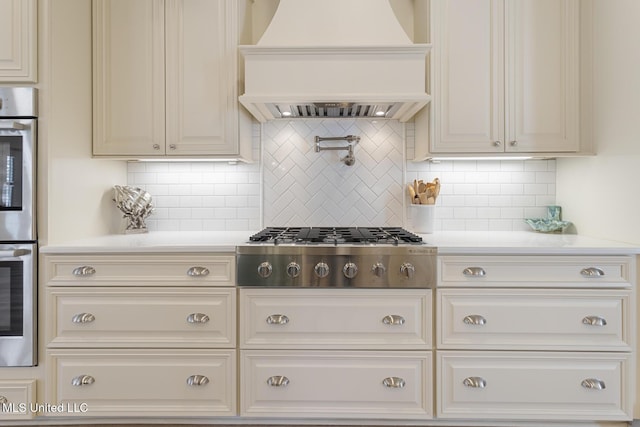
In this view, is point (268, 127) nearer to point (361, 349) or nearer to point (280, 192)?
point (280, 192)

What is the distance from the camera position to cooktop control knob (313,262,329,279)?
188cm

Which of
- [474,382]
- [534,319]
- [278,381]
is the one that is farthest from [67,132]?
[534,319]

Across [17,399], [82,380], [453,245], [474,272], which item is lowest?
[17,399]

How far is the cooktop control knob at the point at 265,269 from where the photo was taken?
1.89 m

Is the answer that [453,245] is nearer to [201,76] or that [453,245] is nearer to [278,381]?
[278,381]

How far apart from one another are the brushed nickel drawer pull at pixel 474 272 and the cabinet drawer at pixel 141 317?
3.77 feet

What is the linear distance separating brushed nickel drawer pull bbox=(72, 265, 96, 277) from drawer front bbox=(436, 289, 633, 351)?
1.72 meters

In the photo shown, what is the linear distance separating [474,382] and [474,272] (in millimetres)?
537

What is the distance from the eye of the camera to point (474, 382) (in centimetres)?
188

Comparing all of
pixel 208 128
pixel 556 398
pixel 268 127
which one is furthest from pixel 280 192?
pixel 556 398

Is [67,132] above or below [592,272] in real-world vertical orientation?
above

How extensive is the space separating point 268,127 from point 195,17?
2.51ft

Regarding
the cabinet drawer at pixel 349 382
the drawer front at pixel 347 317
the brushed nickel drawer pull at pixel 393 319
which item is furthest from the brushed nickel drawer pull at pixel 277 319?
the brushed nickel drawer pull at pixel 393 319

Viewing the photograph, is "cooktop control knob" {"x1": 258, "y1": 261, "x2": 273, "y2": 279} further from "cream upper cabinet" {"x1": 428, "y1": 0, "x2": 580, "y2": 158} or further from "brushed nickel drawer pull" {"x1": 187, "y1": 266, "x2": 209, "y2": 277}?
"cream upper cabinet" {"x1": 428, "y1": 0, "x2": 580, "y2": 158}
